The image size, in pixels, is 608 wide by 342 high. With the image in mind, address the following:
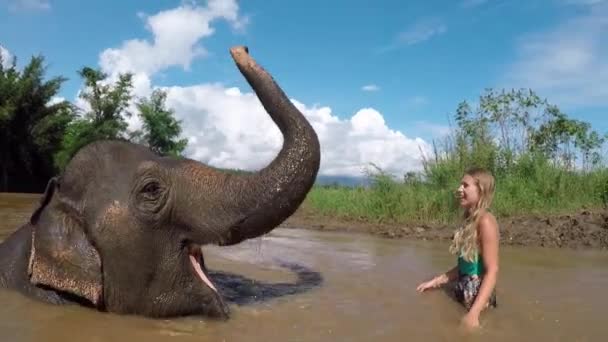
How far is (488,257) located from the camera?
453 centimetres

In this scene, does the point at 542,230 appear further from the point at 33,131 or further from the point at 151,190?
the point at 33,131

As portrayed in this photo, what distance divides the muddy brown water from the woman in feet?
0.51

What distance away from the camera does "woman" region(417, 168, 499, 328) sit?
4539mm

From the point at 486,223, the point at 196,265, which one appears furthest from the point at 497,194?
the point at 196,265

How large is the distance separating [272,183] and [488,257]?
2.01 meters

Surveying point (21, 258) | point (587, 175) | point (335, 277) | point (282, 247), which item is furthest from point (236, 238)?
point (587, 175)

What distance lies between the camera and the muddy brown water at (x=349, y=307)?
3545 millimetres

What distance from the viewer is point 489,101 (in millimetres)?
16531

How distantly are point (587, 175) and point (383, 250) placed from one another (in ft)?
21.0

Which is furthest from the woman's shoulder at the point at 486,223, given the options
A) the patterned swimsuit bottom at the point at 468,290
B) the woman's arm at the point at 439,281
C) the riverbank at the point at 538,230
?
the riverbank at the point at 538,230

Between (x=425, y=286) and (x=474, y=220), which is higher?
(x=474, y=220)

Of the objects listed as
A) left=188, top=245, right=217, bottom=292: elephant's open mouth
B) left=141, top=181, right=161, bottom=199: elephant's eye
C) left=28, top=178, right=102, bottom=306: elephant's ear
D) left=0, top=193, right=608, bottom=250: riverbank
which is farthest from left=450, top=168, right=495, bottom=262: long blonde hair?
left=0, top=193, right=608, bottom=250: riverbank

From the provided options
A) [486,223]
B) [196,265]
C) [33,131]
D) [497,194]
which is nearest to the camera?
[196,265]

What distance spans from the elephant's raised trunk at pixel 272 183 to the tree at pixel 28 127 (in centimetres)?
3359
